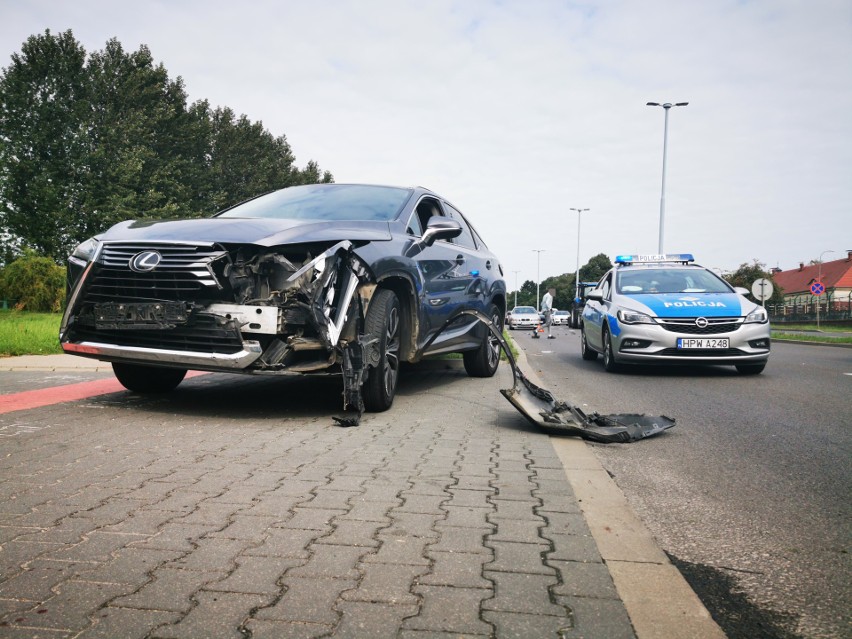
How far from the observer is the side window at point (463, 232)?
8500 millimetres

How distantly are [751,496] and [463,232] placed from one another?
17.9ft

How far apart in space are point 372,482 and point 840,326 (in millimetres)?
53375

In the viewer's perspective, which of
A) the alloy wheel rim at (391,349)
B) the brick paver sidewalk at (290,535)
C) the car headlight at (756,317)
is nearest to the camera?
the brick paver sidewalk at (290,535)

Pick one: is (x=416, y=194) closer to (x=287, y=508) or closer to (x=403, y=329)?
(x=403, y=329)

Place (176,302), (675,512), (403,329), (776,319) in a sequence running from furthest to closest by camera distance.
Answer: (776,319), (403,329), (176,302), (675,512)

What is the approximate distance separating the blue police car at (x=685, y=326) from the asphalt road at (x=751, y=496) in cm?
159

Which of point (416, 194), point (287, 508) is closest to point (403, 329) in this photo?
point (416, 194)

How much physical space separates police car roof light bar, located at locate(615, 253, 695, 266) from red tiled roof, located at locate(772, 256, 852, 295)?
247 ft

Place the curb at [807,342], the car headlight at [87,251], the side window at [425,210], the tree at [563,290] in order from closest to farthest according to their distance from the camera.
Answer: the car headlight at [87,251] < the side window at [425,210] < the curb at [807,342] < the tree at [563,290]

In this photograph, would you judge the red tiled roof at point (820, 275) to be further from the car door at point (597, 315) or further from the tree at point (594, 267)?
the car door at point (597, 315)

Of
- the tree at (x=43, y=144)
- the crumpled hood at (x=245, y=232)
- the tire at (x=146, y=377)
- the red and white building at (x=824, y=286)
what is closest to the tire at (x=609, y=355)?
the crumpled hood at (x=245, y=232)

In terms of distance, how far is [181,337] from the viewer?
217 inches

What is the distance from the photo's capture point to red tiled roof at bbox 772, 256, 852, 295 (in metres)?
88.1

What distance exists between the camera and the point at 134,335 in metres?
5.66
